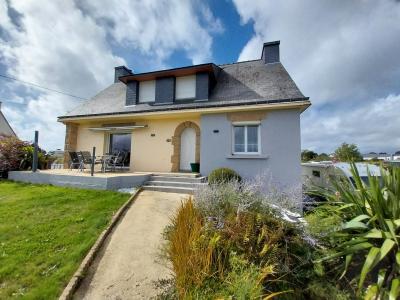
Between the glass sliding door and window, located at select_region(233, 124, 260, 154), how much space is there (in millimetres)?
7947

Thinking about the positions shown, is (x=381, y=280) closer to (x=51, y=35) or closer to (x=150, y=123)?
(x=150, y=123)

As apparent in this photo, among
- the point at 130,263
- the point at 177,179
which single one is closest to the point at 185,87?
the point at 177,179

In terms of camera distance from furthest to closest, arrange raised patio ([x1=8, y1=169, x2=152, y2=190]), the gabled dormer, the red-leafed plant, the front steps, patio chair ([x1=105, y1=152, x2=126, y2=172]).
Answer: patio chair ([x1=105, y1=152, x2=126, y2=172]) → the gabled dormer → the red-leafed plant → the front steps → raised patio ([x1=8, y1=169, x2=152, y2=190])

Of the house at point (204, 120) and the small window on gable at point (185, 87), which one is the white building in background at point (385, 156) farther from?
the small window on gable at point (185, 87)

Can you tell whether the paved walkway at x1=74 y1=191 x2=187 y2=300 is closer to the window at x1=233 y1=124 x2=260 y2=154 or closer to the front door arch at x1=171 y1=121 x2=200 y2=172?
the window at x1=233 y1=124 x2=260 y2=154

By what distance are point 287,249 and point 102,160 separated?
11.4 m

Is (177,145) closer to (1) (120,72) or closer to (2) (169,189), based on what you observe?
(2) (169,189)

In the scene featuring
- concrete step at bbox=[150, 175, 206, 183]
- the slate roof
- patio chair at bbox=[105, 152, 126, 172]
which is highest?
the slate roof

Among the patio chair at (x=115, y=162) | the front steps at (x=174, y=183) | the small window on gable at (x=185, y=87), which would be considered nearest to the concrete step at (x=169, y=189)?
the front steps at (x=174, y=183)

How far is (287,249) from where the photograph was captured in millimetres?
3705

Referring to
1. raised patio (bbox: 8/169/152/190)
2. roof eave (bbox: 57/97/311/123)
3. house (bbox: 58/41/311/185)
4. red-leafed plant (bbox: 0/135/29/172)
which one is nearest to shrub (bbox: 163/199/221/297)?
raised patio (bbox: 8/169/152/190)

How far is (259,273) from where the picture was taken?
116 inches

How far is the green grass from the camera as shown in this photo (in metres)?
3.75

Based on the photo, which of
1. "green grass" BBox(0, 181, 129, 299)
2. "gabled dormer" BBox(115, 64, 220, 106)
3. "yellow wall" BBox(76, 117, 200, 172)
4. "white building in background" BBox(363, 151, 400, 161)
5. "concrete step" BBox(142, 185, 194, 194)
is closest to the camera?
"green grass" BBox(0, 181, 129, 299)
